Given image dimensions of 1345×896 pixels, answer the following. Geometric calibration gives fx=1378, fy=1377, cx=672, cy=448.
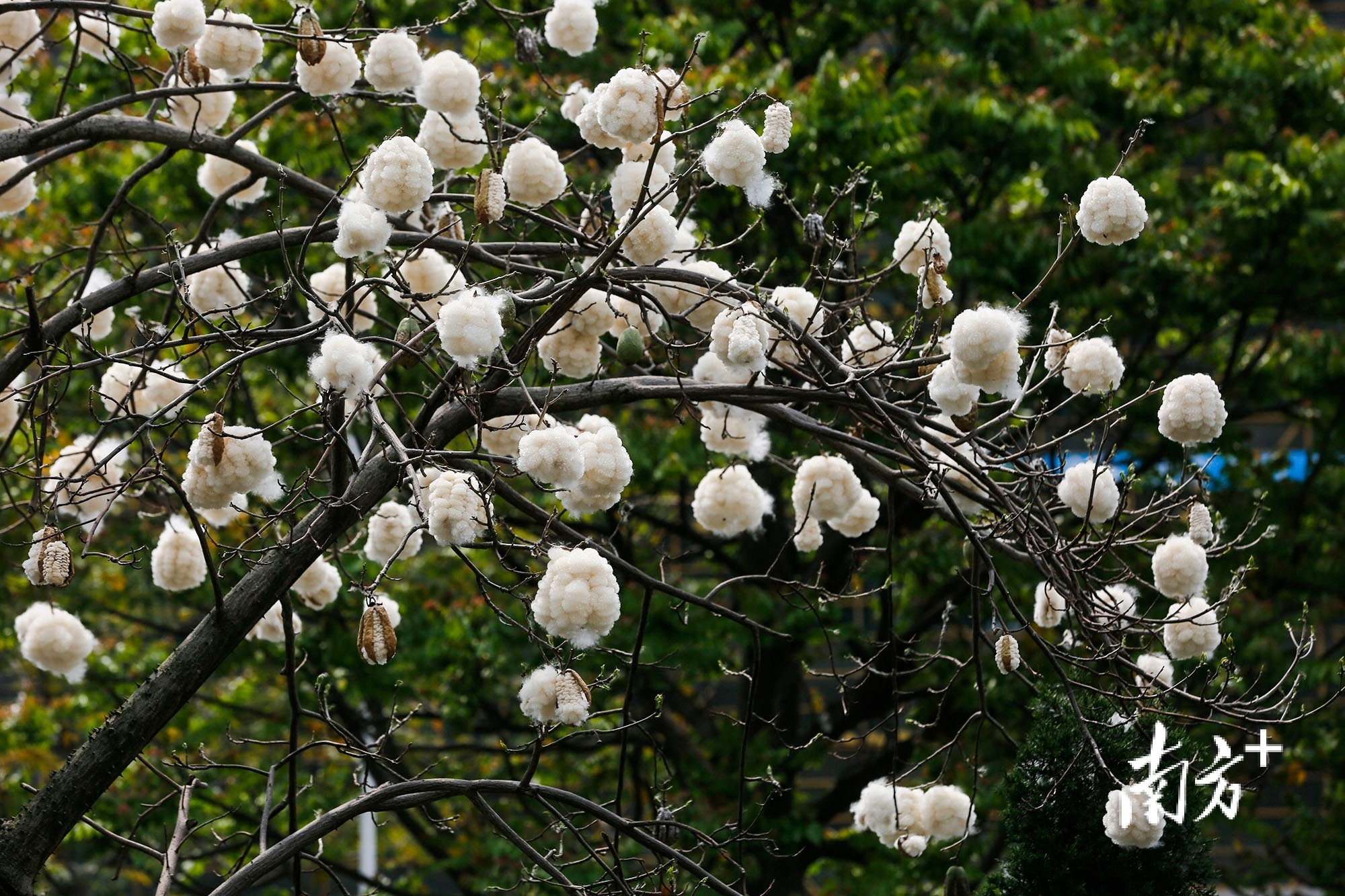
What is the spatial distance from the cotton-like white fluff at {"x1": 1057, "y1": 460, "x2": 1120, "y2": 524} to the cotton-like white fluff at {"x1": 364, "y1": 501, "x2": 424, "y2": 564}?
1.77 metres

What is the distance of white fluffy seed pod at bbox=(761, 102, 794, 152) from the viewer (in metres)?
3.06

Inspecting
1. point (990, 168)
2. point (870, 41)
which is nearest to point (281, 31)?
point (990, 168)

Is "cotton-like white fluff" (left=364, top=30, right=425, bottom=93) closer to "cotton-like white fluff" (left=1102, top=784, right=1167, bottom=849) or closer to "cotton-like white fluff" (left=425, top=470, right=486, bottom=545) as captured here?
"cotton-like white fluff" (left=425, top=470, right=486, bottom=545)

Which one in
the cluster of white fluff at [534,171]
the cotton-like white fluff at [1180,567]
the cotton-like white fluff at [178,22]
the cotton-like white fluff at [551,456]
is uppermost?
the cotton-like white fluff at [178,22]

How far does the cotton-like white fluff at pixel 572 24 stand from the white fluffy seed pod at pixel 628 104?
0.71m

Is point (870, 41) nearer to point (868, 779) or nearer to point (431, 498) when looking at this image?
point (868, 779)

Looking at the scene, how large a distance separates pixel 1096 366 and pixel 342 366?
179cm

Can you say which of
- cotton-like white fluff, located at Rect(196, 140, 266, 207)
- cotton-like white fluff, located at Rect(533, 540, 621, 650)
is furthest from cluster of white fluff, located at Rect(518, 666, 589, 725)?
cotton-like white fluff, located at Rect(196, 140, 266, 207)

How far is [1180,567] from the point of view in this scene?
137 inches

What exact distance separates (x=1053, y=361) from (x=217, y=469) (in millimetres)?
2100

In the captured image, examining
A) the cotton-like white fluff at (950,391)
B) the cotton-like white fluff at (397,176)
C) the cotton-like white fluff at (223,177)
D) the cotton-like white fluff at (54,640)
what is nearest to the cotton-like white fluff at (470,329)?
the cotton-like white fluff at (397,176)

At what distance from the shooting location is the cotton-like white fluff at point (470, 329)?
278 centimetres

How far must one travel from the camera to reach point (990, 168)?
7672 millimetres

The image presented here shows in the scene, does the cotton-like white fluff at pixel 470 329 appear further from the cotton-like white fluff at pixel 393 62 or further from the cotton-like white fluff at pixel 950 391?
the cotton-like white fluff at pixel 950 391
